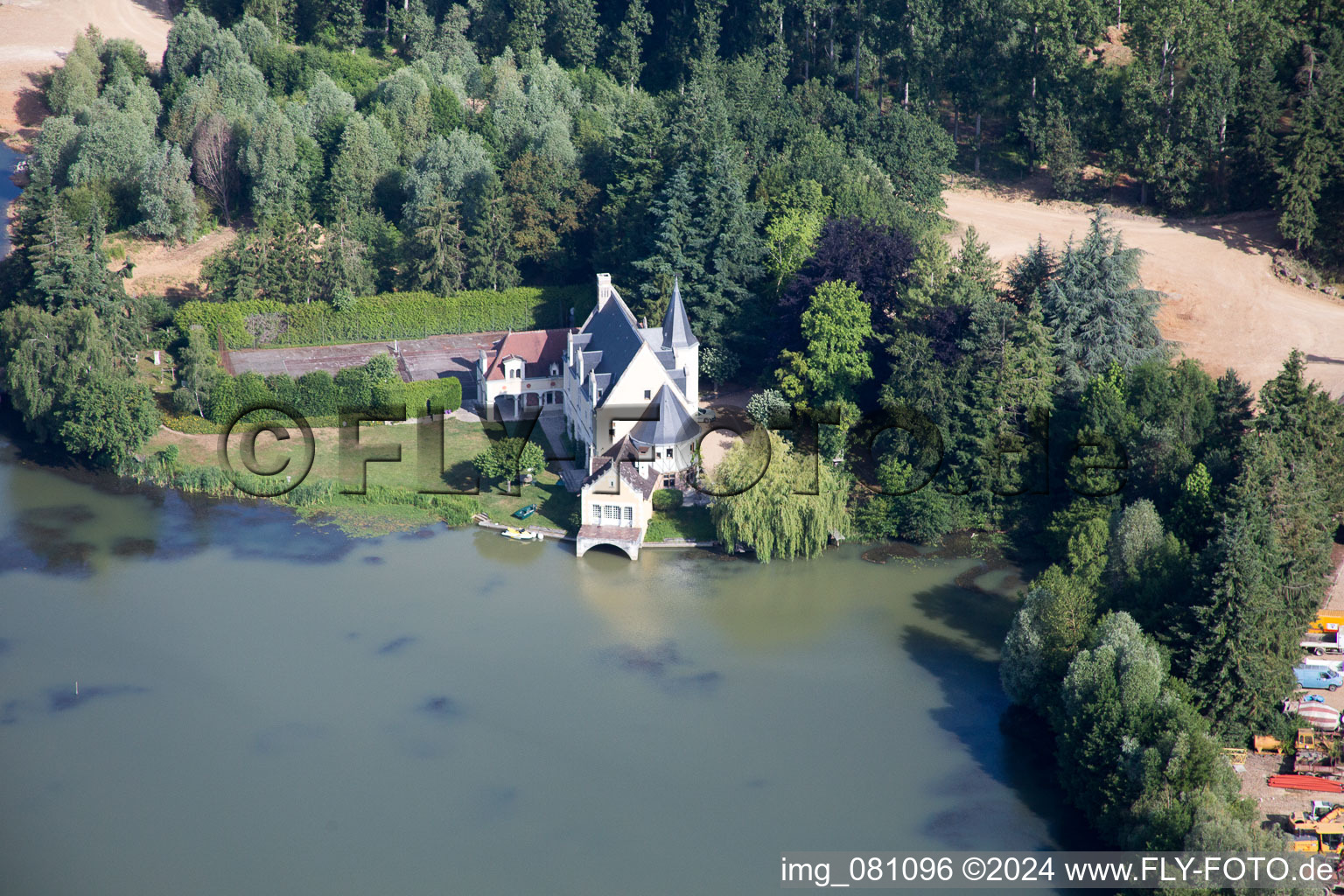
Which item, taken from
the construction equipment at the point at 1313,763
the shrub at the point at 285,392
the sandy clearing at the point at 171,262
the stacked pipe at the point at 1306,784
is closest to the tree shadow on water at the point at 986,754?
the stacked pipe at the point at 1306,784

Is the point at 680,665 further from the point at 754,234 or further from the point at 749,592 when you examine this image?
the point at 754,234

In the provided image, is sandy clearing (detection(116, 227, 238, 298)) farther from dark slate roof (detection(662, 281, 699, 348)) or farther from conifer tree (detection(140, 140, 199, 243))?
dark slate roof (detection(662, 281, 699, 348))

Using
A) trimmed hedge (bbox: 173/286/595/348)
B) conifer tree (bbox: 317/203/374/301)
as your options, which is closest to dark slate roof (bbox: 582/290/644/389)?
trimmed hedge (bbox: 173/286/595/348)

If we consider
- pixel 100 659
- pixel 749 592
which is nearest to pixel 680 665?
pixel 749 592

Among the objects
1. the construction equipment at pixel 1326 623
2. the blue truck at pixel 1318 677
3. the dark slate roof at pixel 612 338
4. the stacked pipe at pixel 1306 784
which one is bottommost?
the stacked pipe at pixel 1306 784

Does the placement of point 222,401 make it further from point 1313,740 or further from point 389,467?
point 1313,740

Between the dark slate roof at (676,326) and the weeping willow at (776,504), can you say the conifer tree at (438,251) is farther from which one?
the weeping willow at (776,504)
